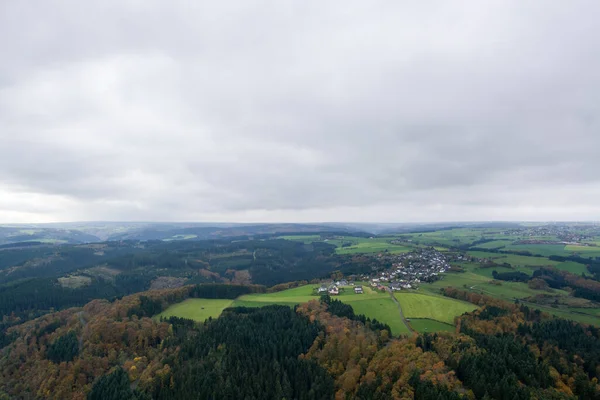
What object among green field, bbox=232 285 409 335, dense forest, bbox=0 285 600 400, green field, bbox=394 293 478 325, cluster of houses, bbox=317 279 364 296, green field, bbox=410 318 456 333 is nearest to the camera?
dense forest, bbox=0 285 600 400

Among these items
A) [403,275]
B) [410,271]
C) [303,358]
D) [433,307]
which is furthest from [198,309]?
[410,271]

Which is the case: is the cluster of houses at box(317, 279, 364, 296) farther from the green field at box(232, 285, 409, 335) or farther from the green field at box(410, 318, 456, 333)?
the green field at box(410, 318, 456, 333)

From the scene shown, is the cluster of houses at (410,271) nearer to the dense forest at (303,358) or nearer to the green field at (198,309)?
the dense forest at (303,358)

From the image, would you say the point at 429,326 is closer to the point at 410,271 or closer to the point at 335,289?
the point at 335,289

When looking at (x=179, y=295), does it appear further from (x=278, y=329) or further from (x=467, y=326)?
(x=467, y=326)

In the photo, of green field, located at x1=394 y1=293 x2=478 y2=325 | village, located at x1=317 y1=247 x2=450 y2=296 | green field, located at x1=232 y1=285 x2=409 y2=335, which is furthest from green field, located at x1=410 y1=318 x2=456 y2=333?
village, located at x1=317 y1=247 x2=450 y2=296

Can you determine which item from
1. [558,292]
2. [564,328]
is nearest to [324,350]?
[564,328]
